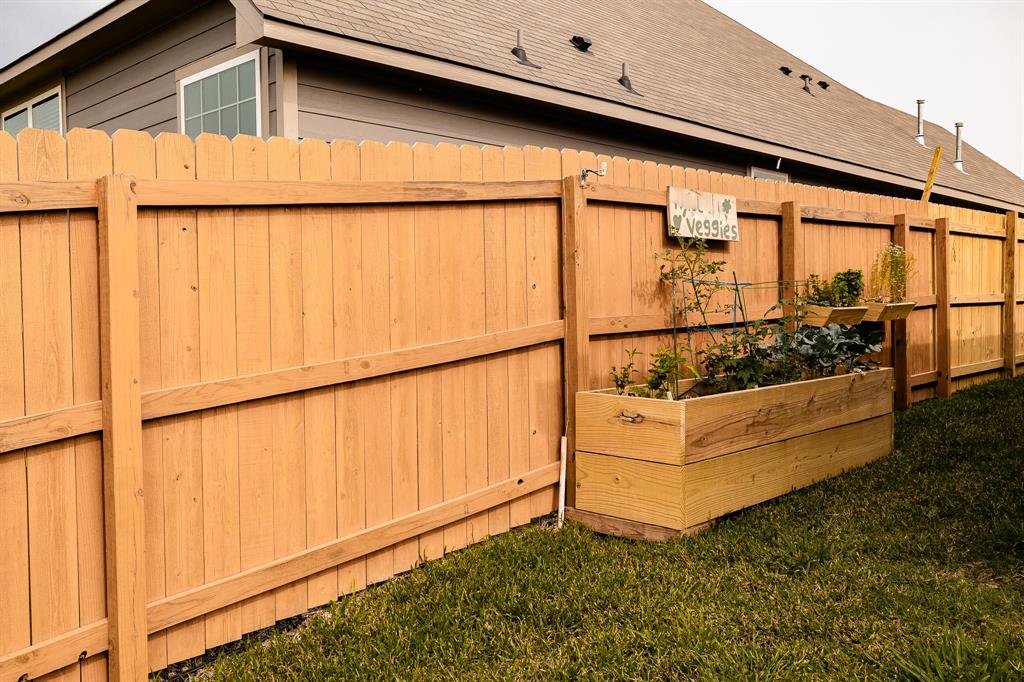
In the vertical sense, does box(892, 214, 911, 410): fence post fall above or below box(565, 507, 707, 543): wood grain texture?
above

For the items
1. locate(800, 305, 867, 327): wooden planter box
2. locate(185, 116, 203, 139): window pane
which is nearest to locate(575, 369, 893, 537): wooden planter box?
locate(800, 305, 867, 327): wooden planter box

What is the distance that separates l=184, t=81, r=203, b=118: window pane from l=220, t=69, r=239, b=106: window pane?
0.41 m

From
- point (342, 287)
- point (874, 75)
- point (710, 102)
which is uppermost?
point (874, 75)

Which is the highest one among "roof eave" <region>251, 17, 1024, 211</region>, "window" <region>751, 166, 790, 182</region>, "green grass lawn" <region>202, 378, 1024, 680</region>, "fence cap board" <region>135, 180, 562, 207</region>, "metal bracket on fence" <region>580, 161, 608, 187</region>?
"roof eave" <region>251, 17, 1024, 211</region>

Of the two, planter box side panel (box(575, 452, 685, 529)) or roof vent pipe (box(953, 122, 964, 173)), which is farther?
roof vent pipe (box(953, 122, 964, 173))

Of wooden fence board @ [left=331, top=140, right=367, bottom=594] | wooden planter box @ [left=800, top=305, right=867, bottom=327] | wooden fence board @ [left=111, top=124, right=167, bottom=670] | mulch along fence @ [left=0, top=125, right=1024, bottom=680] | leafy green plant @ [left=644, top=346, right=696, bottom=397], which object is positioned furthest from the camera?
wooden planter box @ [left=800, top=305, right=867, bottom=327]

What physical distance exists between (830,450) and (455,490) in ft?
8.74

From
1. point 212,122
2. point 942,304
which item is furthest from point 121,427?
point 942,304

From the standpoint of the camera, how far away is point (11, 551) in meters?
2.51

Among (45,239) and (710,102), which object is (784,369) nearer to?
(45,239)

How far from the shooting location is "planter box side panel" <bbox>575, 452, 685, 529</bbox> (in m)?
4.18

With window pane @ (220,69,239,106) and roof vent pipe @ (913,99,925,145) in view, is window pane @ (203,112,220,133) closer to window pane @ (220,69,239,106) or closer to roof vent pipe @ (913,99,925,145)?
window pane @ (220,69,239,106)

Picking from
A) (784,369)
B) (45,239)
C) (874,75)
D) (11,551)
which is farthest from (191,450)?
(874,75)

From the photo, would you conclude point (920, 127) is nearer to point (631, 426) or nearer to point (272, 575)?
point (631, 426)
